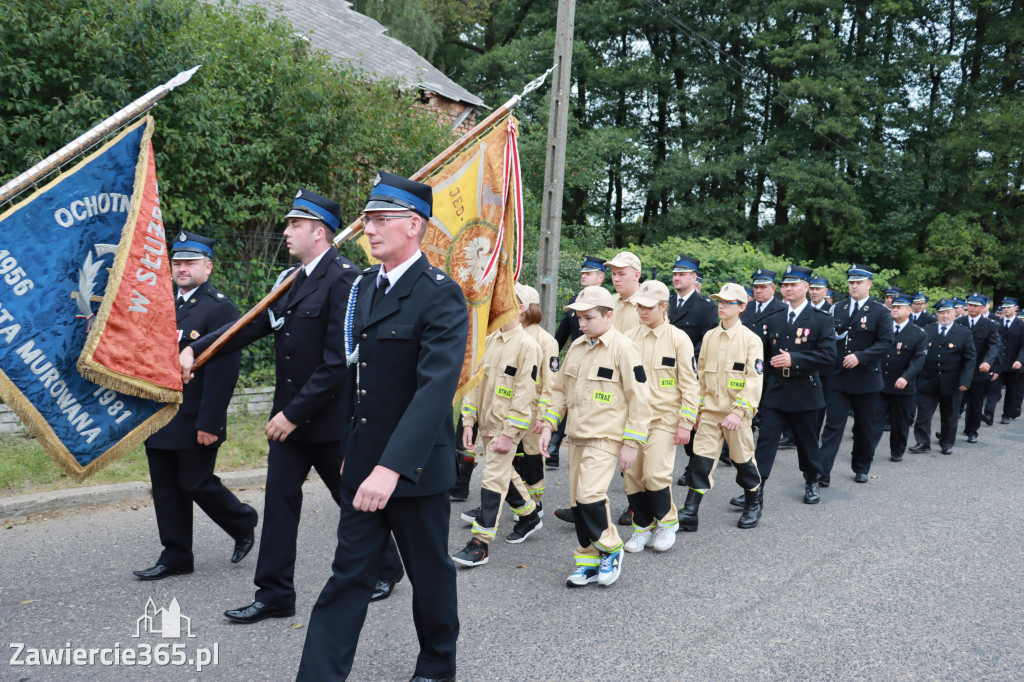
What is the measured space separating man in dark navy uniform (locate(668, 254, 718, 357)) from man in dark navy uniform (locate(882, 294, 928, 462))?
327 centimetres

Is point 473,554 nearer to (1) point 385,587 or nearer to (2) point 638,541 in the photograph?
(1) point 385,587

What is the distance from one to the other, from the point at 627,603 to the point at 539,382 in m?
1.96

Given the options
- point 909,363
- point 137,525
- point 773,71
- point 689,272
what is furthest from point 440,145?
point 773,71

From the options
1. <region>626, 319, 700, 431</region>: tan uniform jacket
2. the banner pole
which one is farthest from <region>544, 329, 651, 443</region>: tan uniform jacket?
the banner pole

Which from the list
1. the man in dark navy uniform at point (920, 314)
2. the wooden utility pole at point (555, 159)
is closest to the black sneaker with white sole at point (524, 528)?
the wooden utility pole at point (555, 159)

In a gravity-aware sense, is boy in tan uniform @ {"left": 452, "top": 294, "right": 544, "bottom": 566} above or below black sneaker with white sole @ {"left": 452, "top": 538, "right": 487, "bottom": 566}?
above

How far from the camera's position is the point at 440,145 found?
13516 mm

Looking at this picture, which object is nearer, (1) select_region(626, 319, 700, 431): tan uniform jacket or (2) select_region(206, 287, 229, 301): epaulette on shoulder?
(2) select_region(206, 287, 229, 301): epaulette on shoulder

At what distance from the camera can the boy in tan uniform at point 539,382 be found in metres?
6.06

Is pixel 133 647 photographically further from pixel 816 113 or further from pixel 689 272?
pixel 816 113

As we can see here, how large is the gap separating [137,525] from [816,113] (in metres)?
28.3

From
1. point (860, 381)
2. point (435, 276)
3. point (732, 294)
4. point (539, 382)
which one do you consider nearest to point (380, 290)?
point (435, 276)

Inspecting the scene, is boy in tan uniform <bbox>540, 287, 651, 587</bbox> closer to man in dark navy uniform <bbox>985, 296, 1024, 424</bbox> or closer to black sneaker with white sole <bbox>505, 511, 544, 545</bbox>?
black sneaker with white sole <bbox>505, 511, 544, 545</bbox>

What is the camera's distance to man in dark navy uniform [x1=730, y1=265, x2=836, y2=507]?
7.18m
